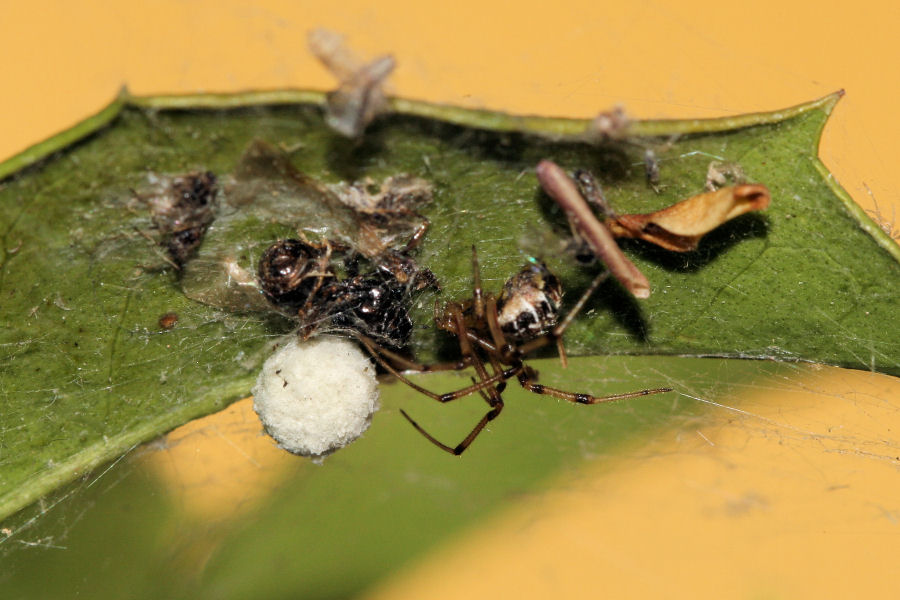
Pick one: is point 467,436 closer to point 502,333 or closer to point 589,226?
point 502,333

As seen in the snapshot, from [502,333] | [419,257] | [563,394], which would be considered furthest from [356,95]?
[563,394]

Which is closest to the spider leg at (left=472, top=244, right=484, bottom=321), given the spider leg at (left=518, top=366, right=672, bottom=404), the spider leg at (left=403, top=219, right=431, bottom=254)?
the spider leg at (left=403, top=219, right=431, bottom=254)

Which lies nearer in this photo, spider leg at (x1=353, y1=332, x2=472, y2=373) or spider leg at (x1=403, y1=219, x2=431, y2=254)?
spider leg at (x1=403, y1=219, x2=431, y2=254)

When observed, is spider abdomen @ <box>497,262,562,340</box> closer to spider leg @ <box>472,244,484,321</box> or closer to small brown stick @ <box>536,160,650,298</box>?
spider leg @ <box>472,244,484,321</box>

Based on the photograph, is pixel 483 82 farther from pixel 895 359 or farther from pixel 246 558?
pixel 246 558

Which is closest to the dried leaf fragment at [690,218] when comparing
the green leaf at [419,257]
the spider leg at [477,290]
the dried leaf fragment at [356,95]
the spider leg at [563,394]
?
the green leaf at [419,257]

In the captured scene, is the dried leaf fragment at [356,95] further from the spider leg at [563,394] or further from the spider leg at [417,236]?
the spider leg at [563,394]
